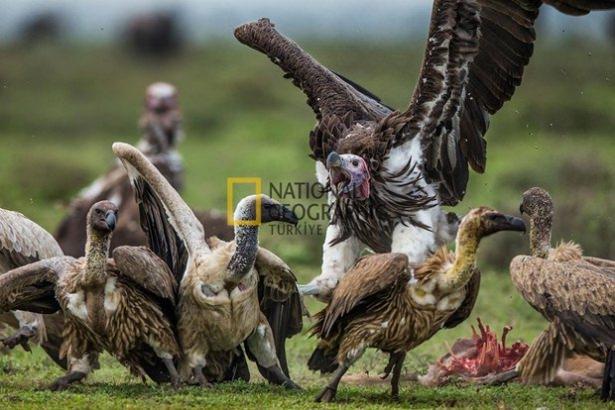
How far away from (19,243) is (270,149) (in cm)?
1618

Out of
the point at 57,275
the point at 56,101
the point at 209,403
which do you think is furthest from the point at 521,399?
the point at 56,101

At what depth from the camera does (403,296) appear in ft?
29.3

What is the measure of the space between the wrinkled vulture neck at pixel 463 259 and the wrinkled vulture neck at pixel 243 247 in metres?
1.16

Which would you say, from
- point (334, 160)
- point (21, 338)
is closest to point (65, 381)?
point (21, 338)

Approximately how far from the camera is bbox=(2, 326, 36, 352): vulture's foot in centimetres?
983

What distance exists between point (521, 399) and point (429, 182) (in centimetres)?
195

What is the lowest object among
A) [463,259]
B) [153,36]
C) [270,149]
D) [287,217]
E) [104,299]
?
[104,299]

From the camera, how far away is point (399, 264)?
884 cm

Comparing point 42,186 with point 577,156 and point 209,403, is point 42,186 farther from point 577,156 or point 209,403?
point 209,403

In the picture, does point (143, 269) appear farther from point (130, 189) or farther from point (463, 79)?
point (130, 189)

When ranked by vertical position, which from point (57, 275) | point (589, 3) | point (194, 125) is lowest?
point (57, 275)

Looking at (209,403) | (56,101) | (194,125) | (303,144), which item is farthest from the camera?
(56,101)

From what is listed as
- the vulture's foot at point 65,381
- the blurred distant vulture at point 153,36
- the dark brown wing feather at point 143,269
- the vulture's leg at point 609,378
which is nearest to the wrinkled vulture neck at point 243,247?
the dark brown wing feather at point 143,269

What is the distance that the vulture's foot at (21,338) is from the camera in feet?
32.2
